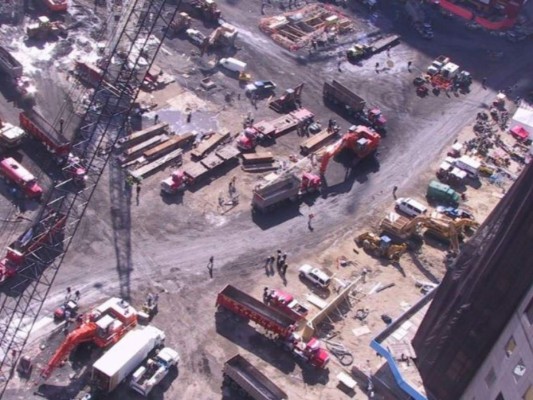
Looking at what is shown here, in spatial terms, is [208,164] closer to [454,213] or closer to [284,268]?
[284,268]

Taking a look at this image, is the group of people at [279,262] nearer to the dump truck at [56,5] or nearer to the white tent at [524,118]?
the white tent at [524,118]

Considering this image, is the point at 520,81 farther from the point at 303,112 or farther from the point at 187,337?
the point at 187,337

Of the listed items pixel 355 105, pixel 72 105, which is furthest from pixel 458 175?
pixel 72 105

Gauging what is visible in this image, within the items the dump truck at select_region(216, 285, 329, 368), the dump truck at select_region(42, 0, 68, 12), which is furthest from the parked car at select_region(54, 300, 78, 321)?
the dump truck at select_region(42, 0, 68, 12)

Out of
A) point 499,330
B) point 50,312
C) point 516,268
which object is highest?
point 516,268

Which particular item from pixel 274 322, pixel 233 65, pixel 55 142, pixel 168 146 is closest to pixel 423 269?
pixel 274 322

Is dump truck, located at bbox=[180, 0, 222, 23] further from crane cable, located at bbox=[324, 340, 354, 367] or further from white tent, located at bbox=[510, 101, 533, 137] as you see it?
crane cable, located at bbox=[324, 340, 354, 367]

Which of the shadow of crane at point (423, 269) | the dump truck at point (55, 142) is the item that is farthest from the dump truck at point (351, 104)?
A: the dump truck at point (55, 142)
